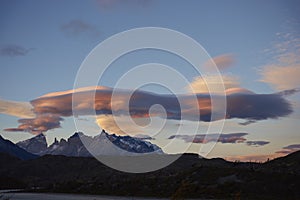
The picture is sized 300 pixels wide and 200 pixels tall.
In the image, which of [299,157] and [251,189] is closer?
[251,189]

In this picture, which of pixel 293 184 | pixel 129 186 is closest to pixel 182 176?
pixel 129 186

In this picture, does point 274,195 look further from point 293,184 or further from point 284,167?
point 284,167

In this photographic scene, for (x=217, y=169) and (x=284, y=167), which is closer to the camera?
(x=217, y=169)

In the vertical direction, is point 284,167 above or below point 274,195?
above

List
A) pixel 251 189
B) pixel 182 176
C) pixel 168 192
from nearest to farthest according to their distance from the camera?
1. pixel 251 189
2. pixel 168 192
3. pixel 182 176

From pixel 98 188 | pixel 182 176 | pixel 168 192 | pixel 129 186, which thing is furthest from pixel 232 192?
pixel 98 188

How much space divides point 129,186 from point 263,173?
2088 inches

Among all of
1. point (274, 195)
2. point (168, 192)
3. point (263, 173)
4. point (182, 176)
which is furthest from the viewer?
point (182, 176)

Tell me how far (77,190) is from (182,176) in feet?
157

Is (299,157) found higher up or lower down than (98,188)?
higher up

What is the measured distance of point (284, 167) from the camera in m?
152

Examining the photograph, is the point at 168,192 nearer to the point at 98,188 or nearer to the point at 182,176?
the point at 182,176

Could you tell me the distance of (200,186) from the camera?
117 meters

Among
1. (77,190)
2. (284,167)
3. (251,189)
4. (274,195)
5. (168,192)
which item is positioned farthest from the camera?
(77,190)
